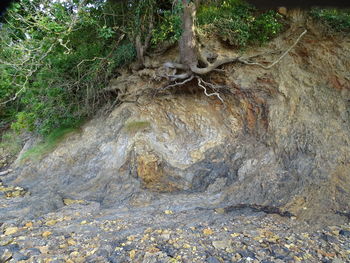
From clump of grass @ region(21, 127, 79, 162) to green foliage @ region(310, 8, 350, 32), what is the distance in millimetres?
5923

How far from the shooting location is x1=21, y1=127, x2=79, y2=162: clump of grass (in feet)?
20.0

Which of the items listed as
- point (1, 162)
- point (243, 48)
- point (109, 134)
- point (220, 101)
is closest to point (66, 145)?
point (109, 134)

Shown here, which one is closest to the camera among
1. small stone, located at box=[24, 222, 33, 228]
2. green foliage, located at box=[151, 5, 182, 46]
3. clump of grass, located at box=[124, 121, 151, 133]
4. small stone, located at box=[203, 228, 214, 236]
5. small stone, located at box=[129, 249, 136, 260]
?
small stone, located at box=[129, 249, 136, 260]

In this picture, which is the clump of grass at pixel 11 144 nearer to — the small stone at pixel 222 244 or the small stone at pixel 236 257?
the small stone at pixel 222 244

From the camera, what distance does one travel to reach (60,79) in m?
6.37

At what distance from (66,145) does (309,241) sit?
210 inches

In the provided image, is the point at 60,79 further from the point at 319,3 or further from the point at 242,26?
the point at 319,3

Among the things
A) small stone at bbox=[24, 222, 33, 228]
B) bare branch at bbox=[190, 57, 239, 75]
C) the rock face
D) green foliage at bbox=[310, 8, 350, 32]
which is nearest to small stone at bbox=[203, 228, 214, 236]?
the rock face

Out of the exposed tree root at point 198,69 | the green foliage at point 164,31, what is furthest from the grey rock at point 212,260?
the green foliage at point 164,31

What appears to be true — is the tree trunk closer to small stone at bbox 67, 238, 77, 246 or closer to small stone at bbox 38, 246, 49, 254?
small stone at bbox 67, 238, 77, 246

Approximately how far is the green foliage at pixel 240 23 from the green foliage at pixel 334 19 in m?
0.65

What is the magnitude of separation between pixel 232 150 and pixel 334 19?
122 inches

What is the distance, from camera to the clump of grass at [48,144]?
6.10 m

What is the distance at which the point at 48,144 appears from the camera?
20.7 ft
